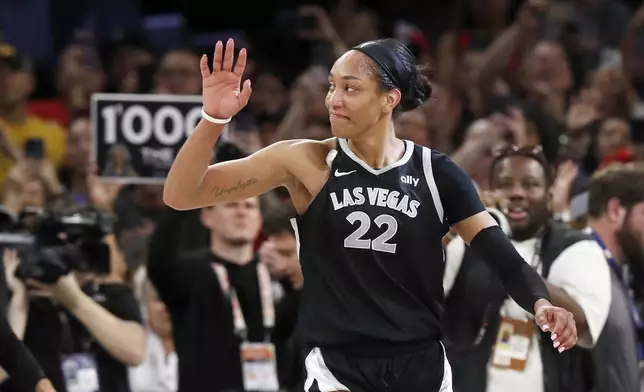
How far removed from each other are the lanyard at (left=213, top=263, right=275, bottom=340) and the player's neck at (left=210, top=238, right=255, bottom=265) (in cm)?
7

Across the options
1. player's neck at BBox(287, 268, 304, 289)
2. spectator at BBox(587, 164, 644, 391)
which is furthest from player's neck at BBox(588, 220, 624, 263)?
player's neck at BBox(287, 268, 304, 289)

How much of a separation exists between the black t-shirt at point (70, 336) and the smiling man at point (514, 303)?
1598 mm

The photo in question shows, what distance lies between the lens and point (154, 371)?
7.28 metres

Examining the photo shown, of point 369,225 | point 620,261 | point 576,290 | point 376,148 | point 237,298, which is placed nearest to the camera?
point 369,225

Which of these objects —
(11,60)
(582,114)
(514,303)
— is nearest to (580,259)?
(514,303)

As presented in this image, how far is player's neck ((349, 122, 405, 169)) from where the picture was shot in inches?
174

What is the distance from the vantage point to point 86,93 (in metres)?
10.8

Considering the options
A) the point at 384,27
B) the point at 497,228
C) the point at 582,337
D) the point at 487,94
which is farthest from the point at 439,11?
the point at 497,228

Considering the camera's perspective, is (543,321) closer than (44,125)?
Yes

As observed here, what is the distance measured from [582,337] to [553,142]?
9.92ft

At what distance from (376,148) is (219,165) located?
0.50 metres

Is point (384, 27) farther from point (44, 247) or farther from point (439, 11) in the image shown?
point (44, 247)

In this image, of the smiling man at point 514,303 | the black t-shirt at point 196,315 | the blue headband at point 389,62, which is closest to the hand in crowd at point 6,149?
the black t-shirt at point 196,315

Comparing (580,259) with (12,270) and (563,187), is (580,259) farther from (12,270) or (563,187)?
(12,270)
